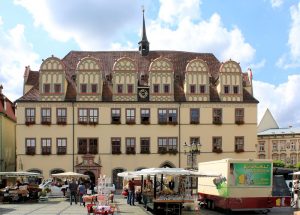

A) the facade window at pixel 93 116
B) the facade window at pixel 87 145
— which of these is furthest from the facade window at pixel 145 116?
the facade window at pixel 87 145

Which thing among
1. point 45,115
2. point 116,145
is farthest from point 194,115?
point 45,115

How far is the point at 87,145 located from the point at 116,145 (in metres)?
2.98

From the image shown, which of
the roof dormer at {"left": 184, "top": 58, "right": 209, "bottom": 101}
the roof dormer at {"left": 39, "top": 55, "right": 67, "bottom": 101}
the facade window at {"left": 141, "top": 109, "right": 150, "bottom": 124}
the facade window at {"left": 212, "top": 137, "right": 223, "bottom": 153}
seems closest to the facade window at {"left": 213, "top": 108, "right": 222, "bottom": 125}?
the roof dormer at {"left": 184, "top": 58, "right": 209, "bottom": 101}

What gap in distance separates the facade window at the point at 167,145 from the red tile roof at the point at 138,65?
14.2 ft

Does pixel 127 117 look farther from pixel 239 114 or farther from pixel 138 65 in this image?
pixel 239 114

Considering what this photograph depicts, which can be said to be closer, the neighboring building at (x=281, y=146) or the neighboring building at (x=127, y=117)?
the neighboring building at (x=127, y=117)

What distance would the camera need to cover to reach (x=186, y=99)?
2421 inches

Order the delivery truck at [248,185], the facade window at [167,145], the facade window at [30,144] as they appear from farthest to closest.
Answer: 1. the facade window at [167,145]
2. the facade window at [30,144]
3. the delivery truck at [248,185]

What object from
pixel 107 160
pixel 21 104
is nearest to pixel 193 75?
pixel 107 160

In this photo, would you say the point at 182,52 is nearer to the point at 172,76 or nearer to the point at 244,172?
the point at 172,76

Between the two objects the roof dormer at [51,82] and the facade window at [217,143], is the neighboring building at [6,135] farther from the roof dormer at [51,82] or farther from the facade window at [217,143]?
the facade window at [217,143]

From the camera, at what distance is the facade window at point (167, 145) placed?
61156 mm

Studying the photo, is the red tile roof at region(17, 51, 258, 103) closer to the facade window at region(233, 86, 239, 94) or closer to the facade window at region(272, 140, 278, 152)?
the facade window at region(233, 86, 239, 94)

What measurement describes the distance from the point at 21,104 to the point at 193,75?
1799cm
